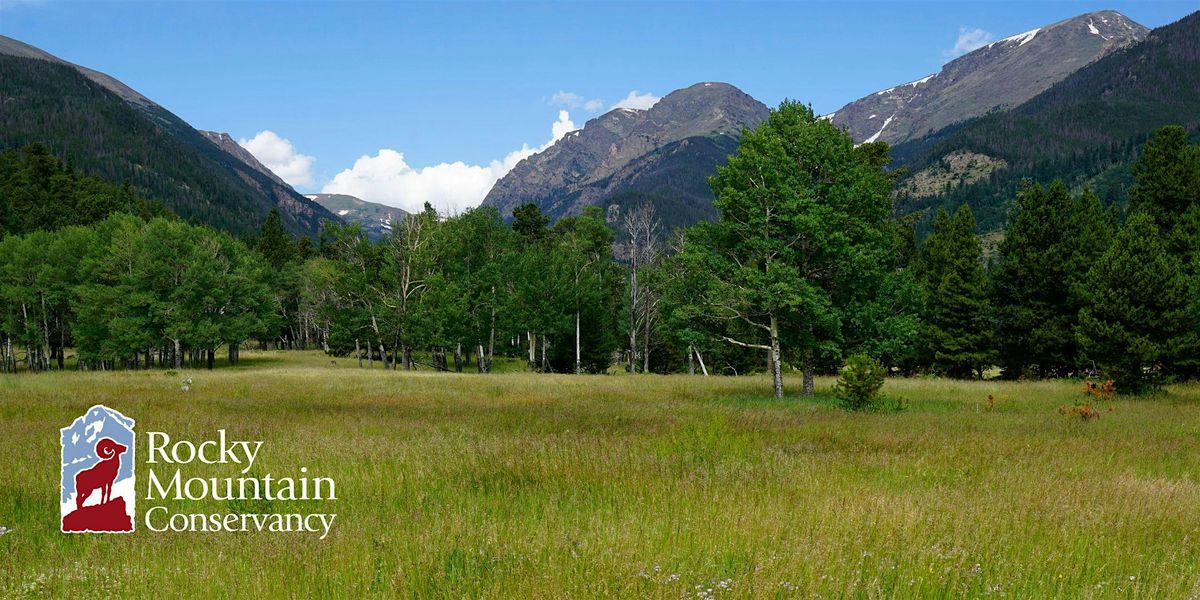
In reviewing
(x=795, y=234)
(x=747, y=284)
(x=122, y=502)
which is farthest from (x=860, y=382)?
(x=122, y=502)

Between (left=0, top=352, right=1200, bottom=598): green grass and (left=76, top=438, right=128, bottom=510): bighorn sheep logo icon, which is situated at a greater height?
(left=76, top=438, right=128, bottom=510): bighorn sheep logo icon

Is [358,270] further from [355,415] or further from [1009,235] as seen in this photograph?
[1009,235]

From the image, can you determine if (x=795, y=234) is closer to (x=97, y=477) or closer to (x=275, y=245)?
(x=97, y=477)

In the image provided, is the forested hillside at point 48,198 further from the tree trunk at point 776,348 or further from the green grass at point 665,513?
the green grass at point 665,513

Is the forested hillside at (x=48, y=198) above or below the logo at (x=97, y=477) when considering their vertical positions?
above

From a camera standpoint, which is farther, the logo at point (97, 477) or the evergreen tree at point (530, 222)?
the evergreen tree at point (530, 222)

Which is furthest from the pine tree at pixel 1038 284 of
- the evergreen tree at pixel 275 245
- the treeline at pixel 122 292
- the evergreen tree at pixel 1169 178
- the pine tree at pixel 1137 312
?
the evergreen tree at pixel 275 245

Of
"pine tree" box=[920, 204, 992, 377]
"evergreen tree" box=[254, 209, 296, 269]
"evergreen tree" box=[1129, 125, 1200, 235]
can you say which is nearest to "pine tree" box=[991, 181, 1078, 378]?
"pine tree" box=[920, 204, 992, 377]

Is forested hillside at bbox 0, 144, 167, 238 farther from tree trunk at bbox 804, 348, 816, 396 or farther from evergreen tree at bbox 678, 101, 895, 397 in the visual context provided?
tree trunk at bbox 804, 348, 816, 396

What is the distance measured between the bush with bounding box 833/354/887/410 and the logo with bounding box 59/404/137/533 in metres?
18.0

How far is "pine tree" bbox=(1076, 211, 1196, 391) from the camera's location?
77.8 feet

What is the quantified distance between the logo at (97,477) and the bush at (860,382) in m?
18.0

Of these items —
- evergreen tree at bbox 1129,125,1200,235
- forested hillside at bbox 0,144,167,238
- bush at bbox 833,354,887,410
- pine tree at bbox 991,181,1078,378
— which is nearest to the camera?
bush at bbox 833,354,887,410

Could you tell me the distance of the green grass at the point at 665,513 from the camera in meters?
4.92
